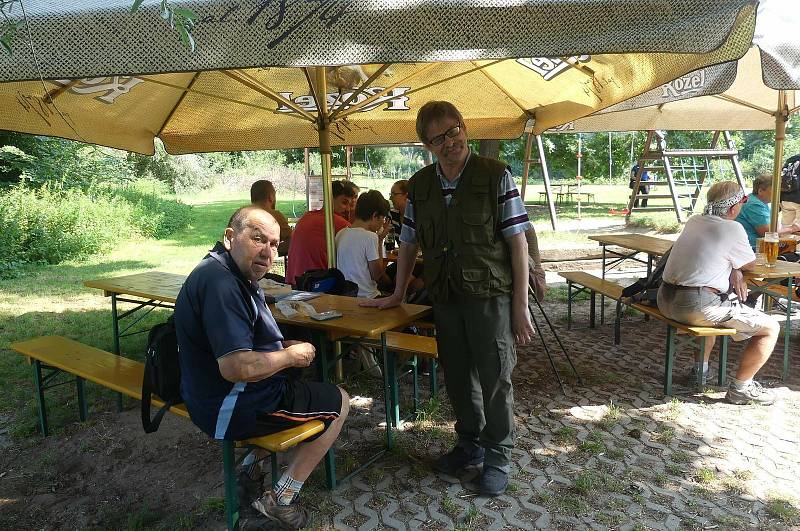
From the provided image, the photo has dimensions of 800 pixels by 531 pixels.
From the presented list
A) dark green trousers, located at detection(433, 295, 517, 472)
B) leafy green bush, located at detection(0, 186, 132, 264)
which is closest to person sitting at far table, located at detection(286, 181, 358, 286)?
dark green trousers, located at detection(433, 295, 517, 472)

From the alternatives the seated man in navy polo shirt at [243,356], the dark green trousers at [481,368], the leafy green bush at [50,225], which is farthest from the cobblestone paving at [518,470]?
the leafy green bush at [50,225]

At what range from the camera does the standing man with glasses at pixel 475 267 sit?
2.65 m

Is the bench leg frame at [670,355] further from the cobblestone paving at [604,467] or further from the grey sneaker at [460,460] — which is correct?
the grey sneaker at [460,460]

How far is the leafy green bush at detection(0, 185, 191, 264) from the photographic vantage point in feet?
35.6

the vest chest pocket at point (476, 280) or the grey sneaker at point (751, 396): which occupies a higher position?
the vest chest pocket at point (476, 280)

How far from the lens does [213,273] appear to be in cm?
226

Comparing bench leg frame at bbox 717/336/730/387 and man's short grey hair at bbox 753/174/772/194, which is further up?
man's short grey hair at bbox 753/174/772/194

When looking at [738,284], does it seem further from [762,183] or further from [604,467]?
[762,183]

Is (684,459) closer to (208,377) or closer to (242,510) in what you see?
(242,510)

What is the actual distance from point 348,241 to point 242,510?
2065 mm

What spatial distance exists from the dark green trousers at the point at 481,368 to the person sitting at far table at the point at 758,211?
3.91 metres

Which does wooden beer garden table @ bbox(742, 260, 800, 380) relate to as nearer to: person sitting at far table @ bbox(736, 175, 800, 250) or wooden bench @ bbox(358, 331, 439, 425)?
person sitting at far table @ bbox(736, 175, 800, 250)

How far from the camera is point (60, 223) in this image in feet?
38.0

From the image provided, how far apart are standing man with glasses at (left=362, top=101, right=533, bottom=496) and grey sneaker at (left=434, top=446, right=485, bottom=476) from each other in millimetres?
136
